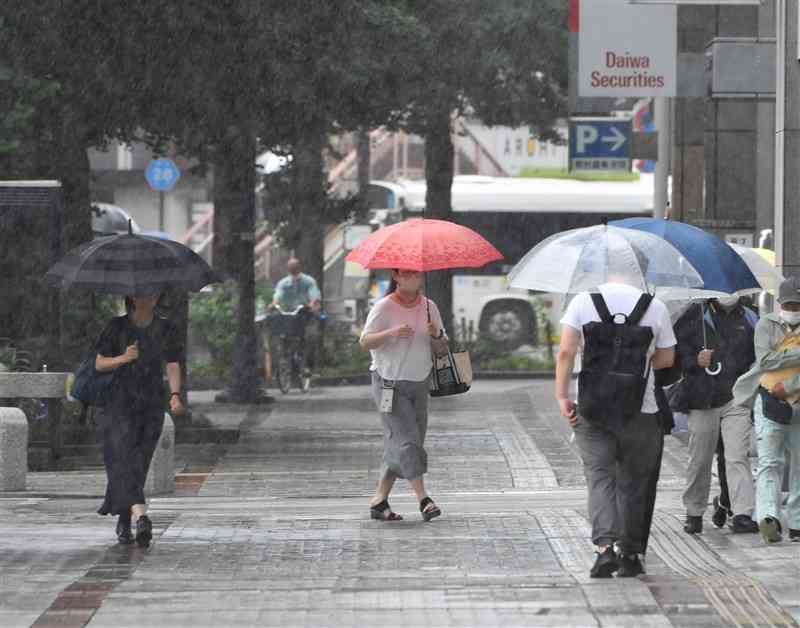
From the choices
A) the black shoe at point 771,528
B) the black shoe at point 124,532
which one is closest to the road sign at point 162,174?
the black shoe at point 124,532

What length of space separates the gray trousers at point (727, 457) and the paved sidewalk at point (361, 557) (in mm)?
225

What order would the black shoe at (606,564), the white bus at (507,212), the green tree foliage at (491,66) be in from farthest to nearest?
the white bus at (507,212) → the green tree foliage at (491,66) → the black shoe at (606,564)

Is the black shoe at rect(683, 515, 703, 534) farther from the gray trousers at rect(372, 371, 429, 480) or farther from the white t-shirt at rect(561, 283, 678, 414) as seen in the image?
the white t-shirt at rect(561, 283, 678, 414)

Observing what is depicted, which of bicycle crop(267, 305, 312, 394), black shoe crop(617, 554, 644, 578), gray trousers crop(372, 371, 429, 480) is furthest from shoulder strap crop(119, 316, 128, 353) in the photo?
bicycle crop(267, 305, 312, 394)

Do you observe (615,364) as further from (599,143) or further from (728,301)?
(599,143)

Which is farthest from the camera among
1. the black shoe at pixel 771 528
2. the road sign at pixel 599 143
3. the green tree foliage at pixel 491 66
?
the green tree foliage at pixel 491 66

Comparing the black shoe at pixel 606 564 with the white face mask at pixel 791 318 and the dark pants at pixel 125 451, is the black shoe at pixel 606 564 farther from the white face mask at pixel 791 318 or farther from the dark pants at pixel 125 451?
the dark pants at pixel 125 451

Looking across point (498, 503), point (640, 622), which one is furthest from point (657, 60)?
point (640, 622)

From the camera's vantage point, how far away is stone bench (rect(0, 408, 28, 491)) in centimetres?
1460

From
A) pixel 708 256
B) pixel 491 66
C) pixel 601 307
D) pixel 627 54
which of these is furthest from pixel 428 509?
pixel 491 66

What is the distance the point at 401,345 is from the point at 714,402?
6.59ft

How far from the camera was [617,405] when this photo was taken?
9.84m

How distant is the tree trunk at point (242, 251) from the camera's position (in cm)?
2267

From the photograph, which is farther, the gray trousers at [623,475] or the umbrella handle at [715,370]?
the umbrella handle at [715,370]
